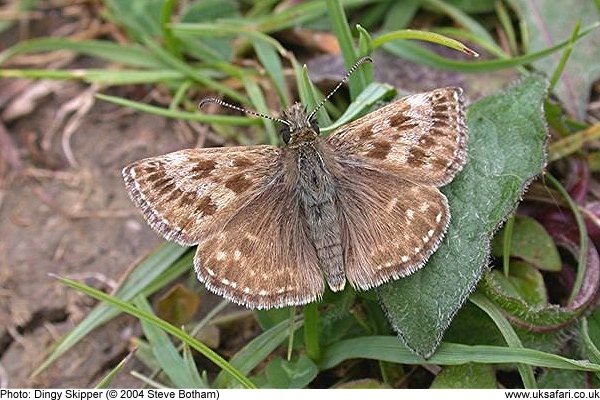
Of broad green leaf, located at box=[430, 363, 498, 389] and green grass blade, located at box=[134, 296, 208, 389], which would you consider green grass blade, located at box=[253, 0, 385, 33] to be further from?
broad green leaf, located at box=[430, 363, 498, 389]

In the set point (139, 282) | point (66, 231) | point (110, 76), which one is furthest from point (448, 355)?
point (110, 76)

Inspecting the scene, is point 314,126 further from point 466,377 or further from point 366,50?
point 466,377

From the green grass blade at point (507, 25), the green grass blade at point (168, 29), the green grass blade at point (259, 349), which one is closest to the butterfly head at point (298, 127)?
the green grass blade at point (259, 349)

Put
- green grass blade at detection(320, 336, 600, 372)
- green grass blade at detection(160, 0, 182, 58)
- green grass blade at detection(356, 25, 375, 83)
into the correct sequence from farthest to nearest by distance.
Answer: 1. green grass blade at detection(160, 0, 182, 58)
2. green grass blade at detection(356, 25, 375, 83)
3. green grass blade at detection(320, 336, 600, 372)

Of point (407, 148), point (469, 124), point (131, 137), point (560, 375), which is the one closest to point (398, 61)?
point (469, 124)

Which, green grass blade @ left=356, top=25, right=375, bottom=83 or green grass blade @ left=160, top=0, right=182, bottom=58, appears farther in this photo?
green grass blade @ left=160, top=0, right=182, bottom=58

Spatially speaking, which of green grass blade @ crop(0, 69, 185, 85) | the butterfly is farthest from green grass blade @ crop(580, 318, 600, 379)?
green grass blade @ crop(0, 69, 185, 85)

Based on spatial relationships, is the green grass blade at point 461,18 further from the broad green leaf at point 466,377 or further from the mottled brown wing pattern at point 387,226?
the broad green leaf at point 466,377

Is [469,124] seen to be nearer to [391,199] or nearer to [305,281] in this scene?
[391,199]
